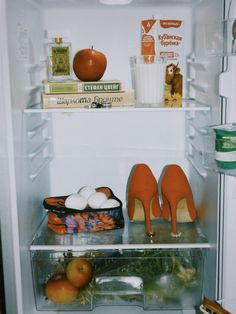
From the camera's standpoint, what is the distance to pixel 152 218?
201 cm

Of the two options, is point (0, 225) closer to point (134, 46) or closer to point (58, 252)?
point (58, 252)

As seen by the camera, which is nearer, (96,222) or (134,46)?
(96,222)

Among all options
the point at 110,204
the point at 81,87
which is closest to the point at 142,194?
the point at 110,204

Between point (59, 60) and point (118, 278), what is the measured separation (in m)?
0.90

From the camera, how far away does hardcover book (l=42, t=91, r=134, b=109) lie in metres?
1.78

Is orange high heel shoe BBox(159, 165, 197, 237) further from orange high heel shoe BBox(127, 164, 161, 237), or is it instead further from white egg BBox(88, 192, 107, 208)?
white egg BBox(88, 192, 107, 208)

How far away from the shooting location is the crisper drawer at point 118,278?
6.06ft

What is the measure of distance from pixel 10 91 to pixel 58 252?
2.25 ft

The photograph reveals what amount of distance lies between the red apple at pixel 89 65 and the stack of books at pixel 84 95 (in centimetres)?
5

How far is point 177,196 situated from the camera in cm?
193

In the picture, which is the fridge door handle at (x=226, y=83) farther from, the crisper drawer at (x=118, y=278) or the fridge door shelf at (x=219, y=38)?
the crisper drawer at (x=118, y=278)

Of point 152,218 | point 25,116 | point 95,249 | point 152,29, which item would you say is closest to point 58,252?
point 95,249

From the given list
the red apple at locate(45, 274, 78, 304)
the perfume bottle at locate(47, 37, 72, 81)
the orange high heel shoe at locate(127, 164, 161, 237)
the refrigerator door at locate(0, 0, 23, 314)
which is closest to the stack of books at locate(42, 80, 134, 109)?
the perfume bottle at locate(47, 37, 72, 81)

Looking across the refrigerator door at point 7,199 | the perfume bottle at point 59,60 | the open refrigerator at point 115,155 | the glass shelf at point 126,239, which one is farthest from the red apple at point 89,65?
the glass shelf at point 126,239
